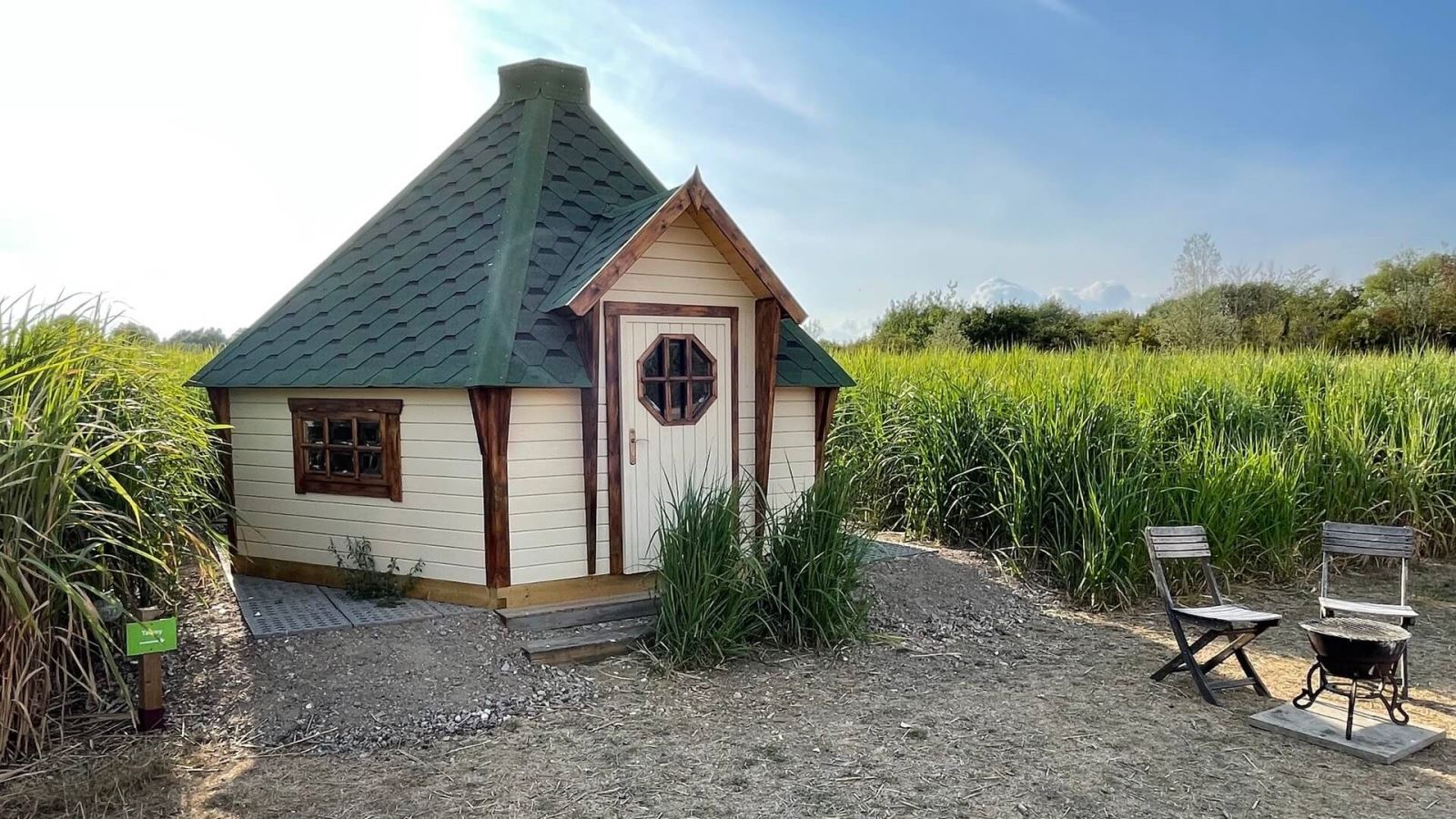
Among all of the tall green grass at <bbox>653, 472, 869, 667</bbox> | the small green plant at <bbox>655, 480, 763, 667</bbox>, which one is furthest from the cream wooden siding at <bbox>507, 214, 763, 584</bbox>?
the small green plant at <bbox>655, 480, 763, 667</bbox>

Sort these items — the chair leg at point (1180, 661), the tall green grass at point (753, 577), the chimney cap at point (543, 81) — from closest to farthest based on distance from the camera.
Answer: the chair leg at point (1180, 661) → the tall green grass at point (753, 577) → the chimney cap at point (543, 81)

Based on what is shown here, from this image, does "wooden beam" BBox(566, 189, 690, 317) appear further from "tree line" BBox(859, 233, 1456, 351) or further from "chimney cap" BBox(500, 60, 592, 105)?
"tree line" BBox(859, 233, 1456, 351)

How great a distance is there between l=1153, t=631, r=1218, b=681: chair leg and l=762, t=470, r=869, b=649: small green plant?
204cm

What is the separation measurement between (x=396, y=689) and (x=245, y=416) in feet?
11.8

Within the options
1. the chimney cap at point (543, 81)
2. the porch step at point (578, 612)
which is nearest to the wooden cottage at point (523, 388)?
the porch step at point (578, 612)

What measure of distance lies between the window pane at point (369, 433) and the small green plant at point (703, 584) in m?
2.49

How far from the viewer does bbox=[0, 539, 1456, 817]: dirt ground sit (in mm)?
4262

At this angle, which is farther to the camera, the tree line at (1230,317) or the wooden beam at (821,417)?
the tree line at (1230,317)

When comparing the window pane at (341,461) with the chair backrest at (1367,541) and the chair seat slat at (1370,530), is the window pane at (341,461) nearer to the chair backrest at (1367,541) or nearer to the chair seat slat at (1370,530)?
the chair backrest at (1367,541)

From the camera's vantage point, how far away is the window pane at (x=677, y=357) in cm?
705

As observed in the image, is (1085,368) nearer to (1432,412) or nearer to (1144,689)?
(1432,412)

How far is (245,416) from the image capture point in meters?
7.77

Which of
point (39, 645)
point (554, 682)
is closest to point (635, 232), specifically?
point (554, 682)

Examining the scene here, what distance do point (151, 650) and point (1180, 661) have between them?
6.06 metres
